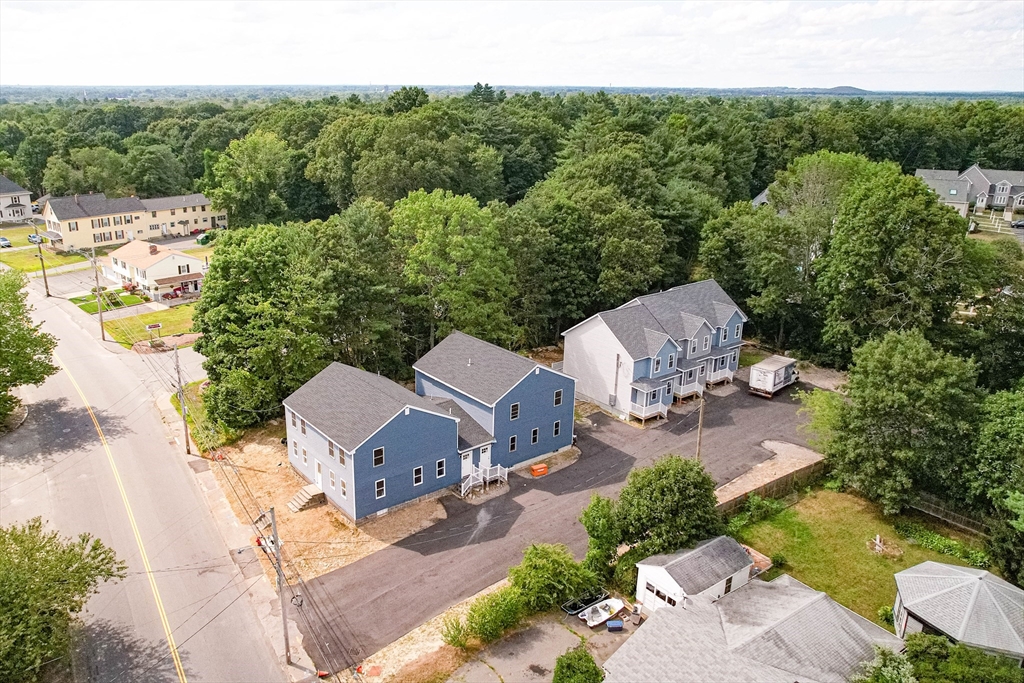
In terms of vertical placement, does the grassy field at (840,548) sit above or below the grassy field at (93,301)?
below

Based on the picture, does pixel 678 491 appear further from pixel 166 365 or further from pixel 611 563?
pixel 166 365

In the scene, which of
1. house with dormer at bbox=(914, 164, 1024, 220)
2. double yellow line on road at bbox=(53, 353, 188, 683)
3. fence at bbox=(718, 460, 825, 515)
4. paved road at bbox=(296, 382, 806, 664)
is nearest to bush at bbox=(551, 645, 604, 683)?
paved road at bbox=(296, 382, 806, 664)

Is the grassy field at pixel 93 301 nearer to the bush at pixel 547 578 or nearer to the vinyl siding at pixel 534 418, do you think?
the vinyl siding at pixel 534 418

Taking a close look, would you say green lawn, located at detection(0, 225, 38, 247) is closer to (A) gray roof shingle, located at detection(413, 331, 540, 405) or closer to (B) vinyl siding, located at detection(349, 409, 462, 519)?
(A) gray roof shingle, located at detection(413, 331, 540, 405)

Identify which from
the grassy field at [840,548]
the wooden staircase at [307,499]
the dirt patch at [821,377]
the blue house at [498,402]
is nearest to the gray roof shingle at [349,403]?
the blue house at [498,402]

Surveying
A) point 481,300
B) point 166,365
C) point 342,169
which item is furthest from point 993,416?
point 342,169

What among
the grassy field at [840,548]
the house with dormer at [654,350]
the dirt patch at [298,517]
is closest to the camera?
the grassy field at [840,548]

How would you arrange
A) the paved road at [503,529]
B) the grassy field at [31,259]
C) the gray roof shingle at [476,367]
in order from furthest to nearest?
1. the grassy field at [31,259]
2. the gray roof shingle at [476,367]
3. the paved road at [503,529]
